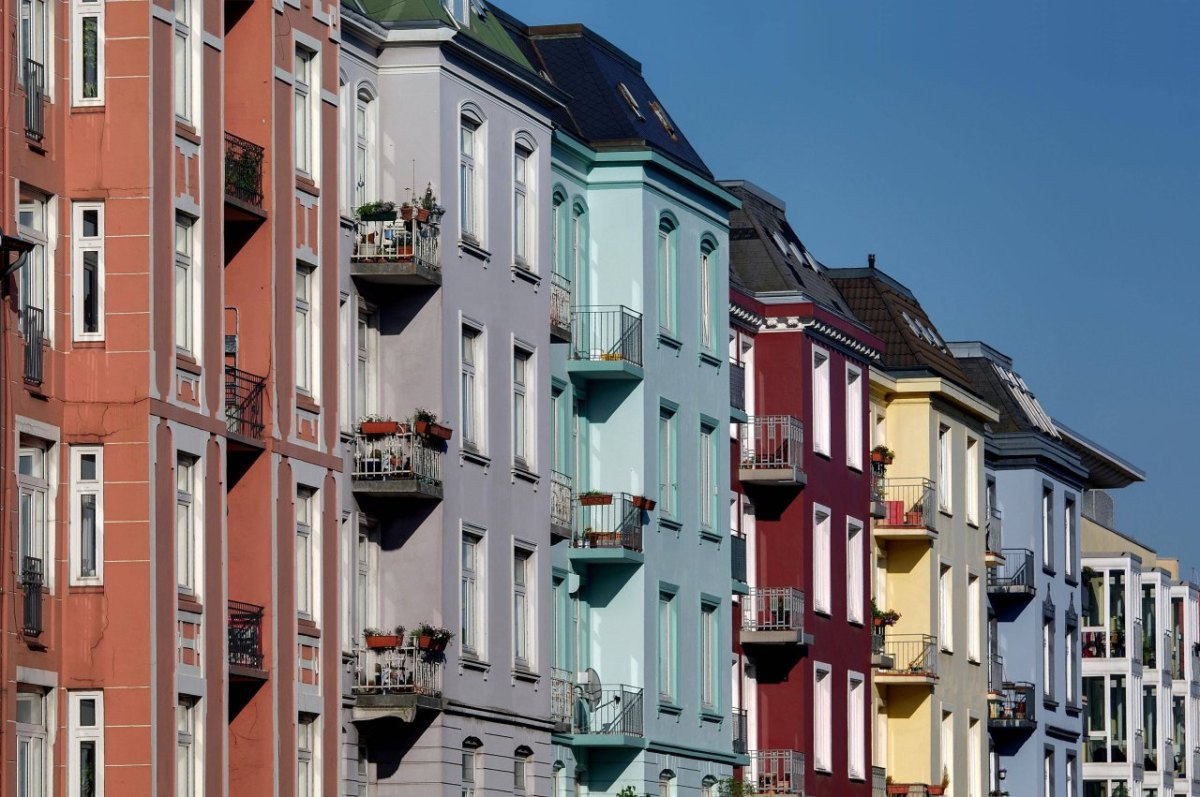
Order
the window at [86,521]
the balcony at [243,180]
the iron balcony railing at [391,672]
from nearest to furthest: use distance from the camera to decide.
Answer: the window at [86,521], the balcony at [243,180], the iron balcony railing at [391,672]

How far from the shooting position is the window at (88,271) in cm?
3819

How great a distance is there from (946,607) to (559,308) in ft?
85.9

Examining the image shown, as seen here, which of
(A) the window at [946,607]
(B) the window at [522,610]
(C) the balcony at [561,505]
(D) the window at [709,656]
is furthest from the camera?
(A) the window at [946,607]

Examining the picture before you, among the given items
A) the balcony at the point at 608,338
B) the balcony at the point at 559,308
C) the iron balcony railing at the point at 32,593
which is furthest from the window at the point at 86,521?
the balcony at the point at 608,338

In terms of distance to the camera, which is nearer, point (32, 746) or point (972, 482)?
point (32, 746)

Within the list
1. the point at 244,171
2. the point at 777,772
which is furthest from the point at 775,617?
the point at 244,171

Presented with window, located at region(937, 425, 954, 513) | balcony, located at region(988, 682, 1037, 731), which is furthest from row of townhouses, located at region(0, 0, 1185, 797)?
balcony, located at region(988, 682, 1037, 731)

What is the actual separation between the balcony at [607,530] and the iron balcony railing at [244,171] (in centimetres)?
1385

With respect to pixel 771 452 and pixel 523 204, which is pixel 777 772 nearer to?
pixel 771 452

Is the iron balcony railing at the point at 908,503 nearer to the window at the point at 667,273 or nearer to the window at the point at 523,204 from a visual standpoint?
the window at the point at 667,273

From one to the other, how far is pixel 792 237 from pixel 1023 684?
57.1 ft

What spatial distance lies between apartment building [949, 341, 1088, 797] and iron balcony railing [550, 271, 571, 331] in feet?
94.3

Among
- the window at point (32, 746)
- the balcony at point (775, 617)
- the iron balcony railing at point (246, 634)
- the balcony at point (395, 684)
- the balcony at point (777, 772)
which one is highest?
the balcony at point (775, 617)

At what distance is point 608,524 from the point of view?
181 feet
